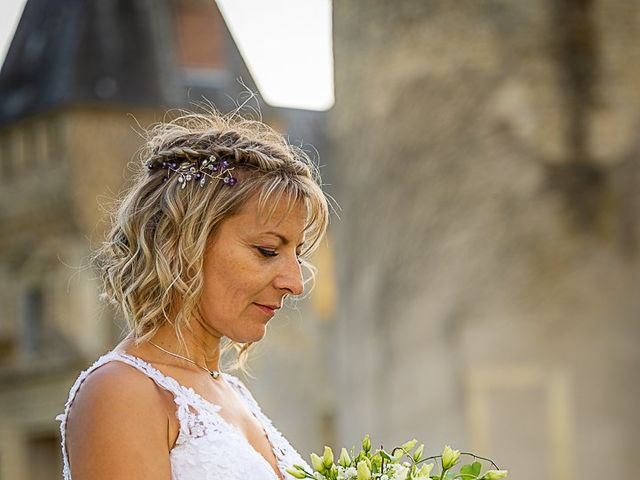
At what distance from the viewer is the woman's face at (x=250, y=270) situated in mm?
2299

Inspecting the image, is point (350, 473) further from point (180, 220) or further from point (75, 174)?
point (75, 174)

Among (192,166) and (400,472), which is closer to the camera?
(400,472)

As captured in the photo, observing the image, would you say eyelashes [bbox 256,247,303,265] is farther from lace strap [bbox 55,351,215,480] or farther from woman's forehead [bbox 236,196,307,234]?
lace strap [bbox 55,351,215,480]

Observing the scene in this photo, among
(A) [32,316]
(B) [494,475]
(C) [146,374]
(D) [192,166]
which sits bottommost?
(B) [494,475]

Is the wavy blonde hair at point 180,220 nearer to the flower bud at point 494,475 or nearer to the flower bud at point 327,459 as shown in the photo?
the flower bud at point 327,459

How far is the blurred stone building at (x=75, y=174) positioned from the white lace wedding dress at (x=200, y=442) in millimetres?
18674

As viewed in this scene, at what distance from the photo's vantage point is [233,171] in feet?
7.72

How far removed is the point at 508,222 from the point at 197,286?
11298 mm

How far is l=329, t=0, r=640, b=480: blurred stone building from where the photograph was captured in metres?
13.4

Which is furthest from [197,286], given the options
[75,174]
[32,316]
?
[32,316]

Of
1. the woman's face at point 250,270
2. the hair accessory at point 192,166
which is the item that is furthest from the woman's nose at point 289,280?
the hair accessory at point 192,166

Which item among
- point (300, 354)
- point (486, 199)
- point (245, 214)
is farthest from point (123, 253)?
point (300, 354)

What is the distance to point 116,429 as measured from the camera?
2.08 metres

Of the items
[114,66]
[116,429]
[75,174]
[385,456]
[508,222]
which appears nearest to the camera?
[116,429]
